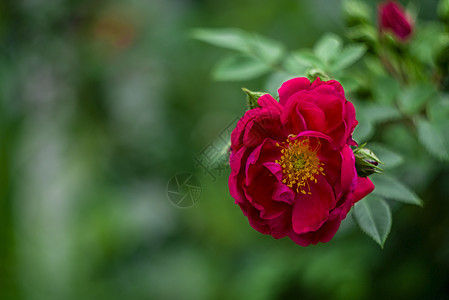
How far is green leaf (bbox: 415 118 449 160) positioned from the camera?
67cm

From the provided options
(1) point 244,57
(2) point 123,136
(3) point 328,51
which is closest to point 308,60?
(3) point 328,51

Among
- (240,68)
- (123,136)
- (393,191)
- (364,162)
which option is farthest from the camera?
(123,136)

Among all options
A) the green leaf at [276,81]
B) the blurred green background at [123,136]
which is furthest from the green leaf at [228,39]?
the blurred green background at [123,136]

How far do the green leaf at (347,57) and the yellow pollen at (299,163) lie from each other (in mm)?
153

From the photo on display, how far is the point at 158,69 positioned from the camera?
174cm

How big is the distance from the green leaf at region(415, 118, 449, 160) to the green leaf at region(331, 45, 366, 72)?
14 centimetres

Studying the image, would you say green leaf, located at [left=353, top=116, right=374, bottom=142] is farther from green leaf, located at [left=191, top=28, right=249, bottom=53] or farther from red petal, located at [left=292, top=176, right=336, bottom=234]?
green leaf, located at [left=191, top=28, right=249, bottom=53]

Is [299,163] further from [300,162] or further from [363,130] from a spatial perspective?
[363,130]

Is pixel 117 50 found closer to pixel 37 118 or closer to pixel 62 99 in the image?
pixel 62 99

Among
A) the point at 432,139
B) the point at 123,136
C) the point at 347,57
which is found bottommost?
the point at 123,136

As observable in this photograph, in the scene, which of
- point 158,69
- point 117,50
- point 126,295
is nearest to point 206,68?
point 158,69

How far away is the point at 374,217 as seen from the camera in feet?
1.99

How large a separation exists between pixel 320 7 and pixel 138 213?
3.03ft

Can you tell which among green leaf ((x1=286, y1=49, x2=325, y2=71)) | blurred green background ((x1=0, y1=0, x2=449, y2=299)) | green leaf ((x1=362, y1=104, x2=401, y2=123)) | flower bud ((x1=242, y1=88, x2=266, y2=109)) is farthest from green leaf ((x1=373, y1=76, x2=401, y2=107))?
blurred green background ((x1=0, y1=0, x2=449, y2=299))
